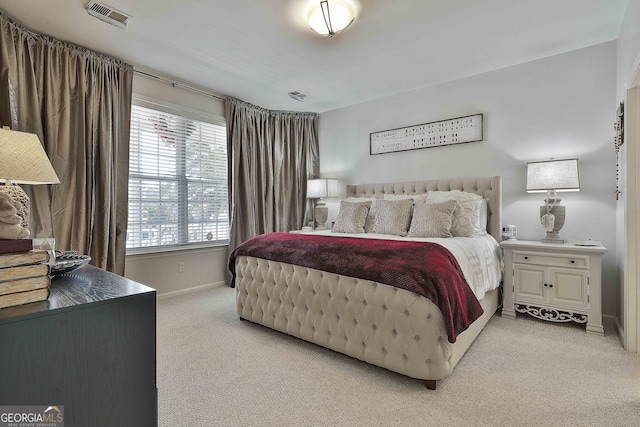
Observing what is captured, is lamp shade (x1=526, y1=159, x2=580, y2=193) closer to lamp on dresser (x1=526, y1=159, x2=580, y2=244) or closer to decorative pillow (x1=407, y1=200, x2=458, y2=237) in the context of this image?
lamp on dresser (x1=526, y1=159, x2=580, y2=244)

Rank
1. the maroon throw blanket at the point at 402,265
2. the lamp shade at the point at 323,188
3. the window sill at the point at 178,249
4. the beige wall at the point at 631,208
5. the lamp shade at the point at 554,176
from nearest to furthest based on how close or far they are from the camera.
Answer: the maroon throw blanket at the point at 402,265 → the beige wall at the point at 631,208 → the lamp shade at the point at 554,176 → the window sill at the point at 178,249 → the lamp shade at the point at 323,188

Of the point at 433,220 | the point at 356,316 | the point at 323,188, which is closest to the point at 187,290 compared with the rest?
the point at 323,188

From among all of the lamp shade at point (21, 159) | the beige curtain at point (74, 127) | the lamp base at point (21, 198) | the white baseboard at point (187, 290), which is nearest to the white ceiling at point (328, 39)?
the beige curtain at point (74, 127)

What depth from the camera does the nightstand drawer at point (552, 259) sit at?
2658mm

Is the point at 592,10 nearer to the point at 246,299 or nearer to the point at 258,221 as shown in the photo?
the point at 246,299

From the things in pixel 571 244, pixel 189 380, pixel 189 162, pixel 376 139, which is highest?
pixel 376 139

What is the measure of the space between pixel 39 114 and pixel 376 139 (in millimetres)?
3711

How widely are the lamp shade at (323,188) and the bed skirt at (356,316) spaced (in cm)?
194

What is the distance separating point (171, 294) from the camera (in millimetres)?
3723

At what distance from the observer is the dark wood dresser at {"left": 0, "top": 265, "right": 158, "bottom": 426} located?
2.65 ft

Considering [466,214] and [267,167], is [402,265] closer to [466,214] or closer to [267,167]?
[466,214]

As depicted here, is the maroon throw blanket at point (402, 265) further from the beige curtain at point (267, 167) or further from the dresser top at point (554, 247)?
the beige curtain at point (267, 167)

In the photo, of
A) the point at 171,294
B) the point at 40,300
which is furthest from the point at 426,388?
the point at 171,294

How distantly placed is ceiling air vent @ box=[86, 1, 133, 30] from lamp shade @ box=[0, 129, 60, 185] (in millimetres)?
1301
